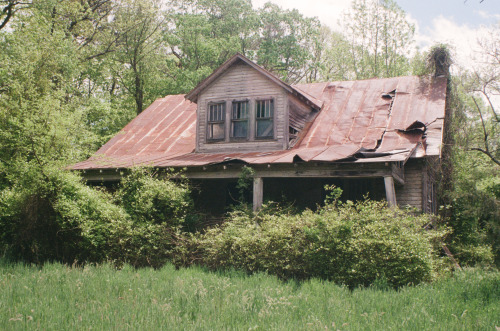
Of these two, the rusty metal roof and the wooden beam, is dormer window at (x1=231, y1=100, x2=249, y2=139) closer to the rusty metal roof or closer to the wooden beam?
the rusty metal roof

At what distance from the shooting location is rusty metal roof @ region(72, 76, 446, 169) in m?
12.8

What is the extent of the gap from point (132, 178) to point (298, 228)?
219 inches

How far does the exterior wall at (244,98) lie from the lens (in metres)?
15.0

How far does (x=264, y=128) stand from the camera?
50.1 feet

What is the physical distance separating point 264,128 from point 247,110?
3.07ft

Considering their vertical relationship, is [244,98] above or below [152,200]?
above

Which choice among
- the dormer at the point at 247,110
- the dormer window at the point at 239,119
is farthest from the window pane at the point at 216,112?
the dormer window at the point at 239,119

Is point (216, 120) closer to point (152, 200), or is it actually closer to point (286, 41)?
point (152, 200)

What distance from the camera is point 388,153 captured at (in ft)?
38.1

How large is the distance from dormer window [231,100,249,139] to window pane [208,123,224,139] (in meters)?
0.49

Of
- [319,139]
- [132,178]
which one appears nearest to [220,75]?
[319,139]

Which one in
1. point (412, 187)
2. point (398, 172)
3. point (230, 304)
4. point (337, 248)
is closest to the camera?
point (230, 304)

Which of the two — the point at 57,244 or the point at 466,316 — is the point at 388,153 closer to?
the point at 466,316

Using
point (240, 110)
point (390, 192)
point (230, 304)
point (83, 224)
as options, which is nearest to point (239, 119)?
point (240, 110)
